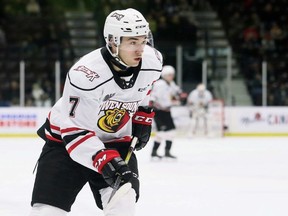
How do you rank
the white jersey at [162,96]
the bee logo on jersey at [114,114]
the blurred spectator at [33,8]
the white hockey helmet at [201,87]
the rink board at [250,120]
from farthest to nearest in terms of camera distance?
the blurred spectator at [33,8] < the rink board at [250,120] < the white hockey helmet at [201,87] < the white jersey at [162,96] < the bee logo on jersey at [114,114]

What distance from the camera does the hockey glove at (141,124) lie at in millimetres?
3617

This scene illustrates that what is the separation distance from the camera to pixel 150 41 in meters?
3.71

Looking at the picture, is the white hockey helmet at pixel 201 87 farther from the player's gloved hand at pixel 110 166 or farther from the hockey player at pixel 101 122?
the player's gloved hand at pixel 110 166

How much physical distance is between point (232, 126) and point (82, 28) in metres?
4.25

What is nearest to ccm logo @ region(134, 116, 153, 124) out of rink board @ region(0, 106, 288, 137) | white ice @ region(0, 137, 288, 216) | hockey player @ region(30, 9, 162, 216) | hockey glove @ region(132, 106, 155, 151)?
hockey glove @ region(132, 106, 155, 151)

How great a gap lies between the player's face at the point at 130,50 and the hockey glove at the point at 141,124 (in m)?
0.48

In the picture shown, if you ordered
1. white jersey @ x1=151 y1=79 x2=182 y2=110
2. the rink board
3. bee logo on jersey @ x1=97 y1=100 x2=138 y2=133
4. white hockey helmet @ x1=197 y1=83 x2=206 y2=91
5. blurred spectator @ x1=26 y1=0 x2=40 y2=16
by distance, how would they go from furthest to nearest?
blurred spectator @ x1=26 y1=0 x2=40 y2=16, the rink board, white hockey helmet @ x1=197 y1=83 x2=206 y2=91, white jersey @ x1=151 y1=79 x2=182 y2=110, bee logo on jersey @ x1=97 y1=100 x2=138 y2=133

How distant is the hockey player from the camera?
10.4 ft

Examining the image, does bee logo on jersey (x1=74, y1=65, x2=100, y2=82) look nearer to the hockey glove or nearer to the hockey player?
the hockey player

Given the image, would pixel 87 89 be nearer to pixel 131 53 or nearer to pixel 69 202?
pixel 131 53

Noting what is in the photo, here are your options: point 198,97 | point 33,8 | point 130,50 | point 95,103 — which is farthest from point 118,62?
point 33,8

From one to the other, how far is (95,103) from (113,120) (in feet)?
0.79

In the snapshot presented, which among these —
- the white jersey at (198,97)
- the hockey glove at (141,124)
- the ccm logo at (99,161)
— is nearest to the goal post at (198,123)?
the white jersey at (198,97)

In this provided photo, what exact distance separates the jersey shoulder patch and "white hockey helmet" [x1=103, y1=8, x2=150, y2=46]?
0.35 ft
